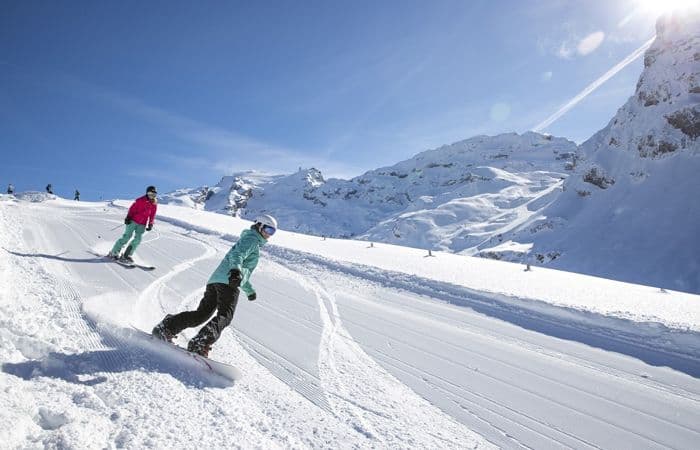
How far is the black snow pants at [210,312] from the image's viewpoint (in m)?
4.19

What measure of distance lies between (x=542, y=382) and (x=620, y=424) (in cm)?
91

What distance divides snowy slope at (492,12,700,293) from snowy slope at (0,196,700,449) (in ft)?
204

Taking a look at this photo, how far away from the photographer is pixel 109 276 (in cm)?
798

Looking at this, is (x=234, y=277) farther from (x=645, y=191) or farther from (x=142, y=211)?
(x=645, y=191)

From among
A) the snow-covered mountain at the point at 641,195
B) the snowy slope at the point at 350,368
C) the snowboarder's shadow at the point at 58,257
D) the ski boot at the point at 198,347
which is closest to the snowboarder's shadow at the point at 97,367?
the snowy slope at the point at 350,368

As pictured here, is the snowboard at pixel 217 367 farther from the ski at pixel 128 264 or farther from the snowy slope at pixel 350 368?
the ski at pixel 128 264

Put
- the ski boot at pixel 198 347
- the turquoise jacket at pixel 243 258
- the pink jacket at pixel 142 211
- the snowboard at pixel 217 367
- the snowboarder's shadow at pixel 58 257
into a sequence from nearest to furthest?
the snowboard at pixel 217 367, the ski boot at pixel 198 347, the turquoise jacket at pixel 243 258, the snowboarder's shadow at pixel 58 257, the pink jacket at pixel 142 211

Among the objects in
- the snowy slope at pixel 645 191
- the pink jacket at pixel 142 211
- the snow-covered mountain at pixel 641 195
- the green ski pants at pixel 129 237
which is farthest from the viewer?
the snow-covered mountain at pixel 641 195

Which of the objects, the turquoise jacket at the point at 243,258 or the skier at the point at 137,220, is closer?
the turquoise jacket at the point at 243,258

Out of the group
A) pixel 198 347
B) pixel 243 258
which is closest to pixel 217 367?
pixel 198 347

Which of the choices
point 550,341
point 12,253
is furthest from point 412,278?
point 12,253

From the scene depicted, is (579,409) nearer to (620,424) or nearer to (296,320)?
(620,424)

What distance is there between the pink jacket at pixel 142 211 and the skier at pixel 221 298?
6.62m

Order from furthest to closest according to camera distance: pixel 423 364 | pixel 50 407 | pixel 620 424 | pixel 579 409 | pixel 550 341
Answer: pixel 550 341
pixel 423 364
pixel 579 409
pixel 620 424
pixel 50 407
